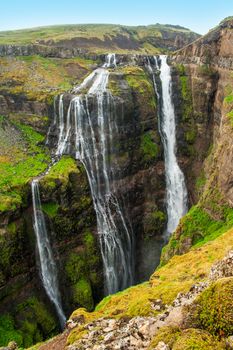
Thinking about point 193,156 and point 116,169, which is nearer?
point 116,169

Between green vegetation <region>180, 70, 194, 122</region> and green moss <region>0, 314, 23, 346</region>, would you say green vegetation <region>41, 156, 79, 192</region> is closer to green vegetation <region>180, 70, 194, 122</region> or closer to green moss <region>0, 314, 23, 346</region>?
green moss <region>0, 314, 23, 346</region>

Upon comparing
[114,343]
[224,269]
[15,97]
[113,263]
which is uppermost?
[15,97]

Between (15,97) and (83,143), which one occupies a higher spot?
(15,97)

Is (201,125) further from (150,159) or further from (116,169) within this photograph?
(116,169)

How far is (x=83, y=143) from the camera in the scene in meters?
37.8

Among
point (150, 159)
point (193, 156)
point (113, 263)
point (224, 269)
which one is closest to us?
point (224, 269)

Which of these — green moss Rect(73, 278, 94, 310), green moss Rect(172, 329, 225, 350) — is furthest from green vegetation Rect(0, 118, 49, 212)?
green moss Rect(172, 329, 225, 350)

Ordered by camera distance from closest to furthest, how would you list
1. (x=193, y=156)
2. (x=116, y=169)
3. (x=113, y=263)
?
1. (x=113, y=263)
2. (x=116, y=169)
3. (x=193, y=156)

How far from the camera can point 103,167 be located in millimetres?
37875

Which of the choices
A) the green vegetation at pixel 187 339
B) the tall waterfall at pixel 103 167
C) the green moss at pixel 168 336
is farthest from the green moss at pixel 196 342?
the tall waterfall at pixel 103 167

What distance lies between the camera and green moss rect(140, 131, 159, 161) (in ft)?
134

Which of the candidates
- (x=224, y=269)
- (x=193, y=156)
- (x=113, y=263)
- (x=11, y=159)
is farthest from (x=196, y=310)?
(x=193, y=156)

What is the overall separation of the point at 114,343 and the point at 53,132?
32.6 m

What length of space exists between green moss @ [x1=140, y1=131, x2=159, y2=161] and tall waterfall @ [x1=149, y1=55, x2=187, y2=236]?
6.71ft
